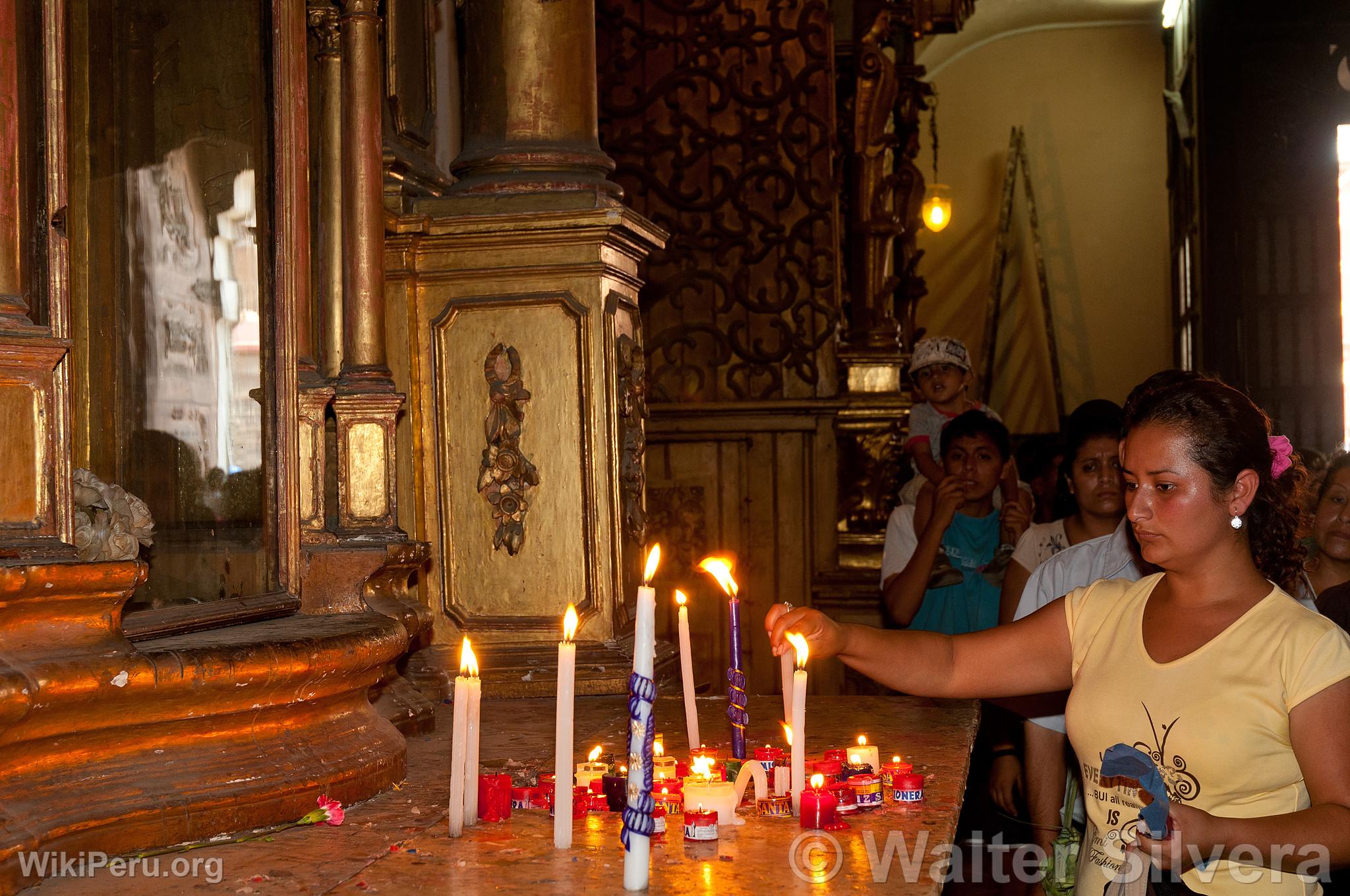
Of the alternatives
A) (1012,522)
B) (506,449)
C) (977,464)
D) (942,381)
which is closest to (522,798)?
(506,449)

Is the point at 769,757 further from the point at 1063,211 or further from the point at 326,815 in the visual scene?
the point at 1063,211

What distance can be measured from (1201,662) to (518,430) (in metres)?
1.93

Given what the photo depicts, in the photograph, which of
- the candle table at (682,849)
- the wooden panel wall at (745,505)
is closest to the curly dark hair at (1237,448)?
the candle table at (682,849)

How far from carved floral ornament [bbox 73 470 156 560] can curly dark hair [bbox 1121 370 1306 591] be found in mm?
1658

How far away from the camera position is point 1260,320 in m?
9.79

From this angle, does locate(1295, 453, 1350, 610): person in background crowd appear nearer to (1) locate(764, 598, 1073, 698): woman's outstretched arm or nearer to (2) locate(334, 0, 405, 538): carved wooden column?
(1) locate(764, 598, 1073, 698): woman's outstretched arm

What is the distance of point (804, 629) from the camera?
7.98 ft

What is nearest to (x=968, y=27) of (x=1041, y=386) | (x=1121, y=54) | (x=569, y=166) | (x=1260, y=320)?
(x=1121, y=54)

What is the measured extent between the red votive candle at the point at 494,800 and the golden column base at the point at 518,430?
49.8 inches

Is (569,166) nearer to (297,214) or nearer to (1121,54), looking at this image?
(297,214)

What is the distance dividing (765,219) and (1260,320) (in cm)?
439

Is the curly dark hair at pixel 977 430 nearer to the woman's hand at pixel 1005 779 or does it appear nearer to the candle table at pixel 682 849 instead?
the woman's hand at pixel 1005 779

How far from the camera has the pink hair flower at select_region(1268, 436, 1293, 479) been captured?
2428 mm

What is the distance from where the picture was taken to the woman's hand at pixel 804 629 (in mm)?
2400
